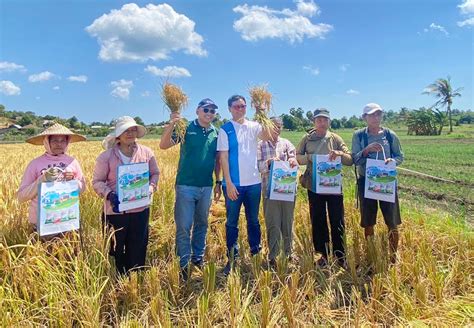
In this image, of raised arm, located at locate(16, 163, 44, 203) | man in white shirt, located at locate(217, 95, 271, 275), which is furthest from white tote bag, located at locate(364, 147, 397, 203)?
raised arm, located at locate(16, 163, 44, 203)

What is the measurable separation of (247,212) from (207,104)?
4.20ft

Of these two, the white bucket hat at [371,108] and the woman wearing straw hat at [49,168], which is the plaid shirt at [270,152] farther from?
the woman wearing straw hat at [49,168]

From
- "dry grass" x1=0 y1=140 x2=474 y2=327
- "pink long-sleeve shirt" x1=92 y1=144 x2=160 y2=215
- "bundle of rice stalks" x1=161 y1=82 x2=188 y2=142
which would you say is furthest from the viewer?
"bundle of rice stalks" x1=161 y1=82 x2=188 y2=142

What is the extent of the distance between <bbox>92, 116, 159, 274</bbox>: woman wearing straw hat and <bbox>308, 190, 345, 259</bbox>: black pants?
1945mm

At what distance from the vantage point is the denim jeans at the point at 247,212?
3.63 meters

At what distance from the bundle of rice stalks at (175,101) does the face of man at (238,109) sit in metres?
0.54

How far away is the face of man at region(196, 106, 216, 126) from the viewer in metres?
3.52

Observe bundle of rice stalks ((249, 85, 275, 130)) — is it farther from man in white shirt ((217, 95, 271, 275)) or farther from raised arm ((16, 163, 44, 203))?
raised arm ((16, 163, 44, 203))

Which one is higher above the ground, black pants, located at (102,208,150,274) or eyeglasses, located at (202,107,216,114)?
eyeglasses, located at (202,107,216,114)

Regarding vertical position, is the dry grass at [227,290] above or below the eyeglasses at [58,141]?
below

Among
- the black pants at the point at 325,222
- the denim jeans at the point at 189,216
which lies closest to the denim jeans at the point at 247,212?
the denim jeans at the point at 189,216

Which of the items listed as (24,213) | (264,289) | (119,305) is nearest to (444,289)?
(264,289)

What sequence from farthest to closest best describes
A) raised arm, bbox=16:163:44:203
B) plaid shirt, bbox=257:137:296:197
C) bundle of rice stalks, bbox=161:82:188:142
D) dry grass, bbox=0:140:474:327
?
1. plaid shirt, bbox=257:137:296:197
2. bundle of rice stalks, bbox=161:82:188:142
3. raised arm, bbox=16:163:44:203
4. dry grass, bbox=0:140:474:327

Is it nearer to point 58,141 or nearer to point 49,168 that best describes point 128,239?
point 49,168
